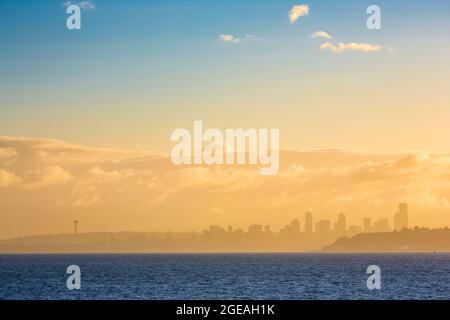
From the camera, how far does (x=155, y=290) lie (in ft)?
254

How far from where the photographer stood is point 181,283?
295 feet
